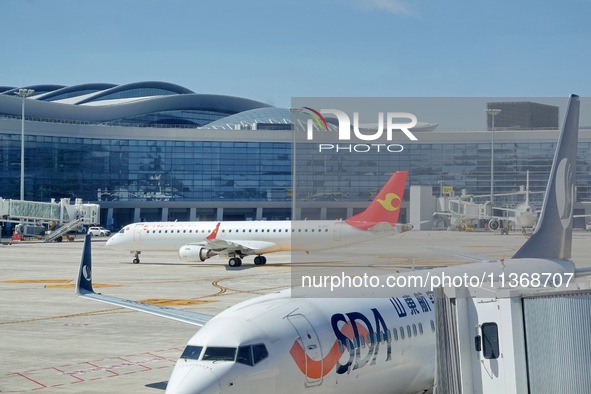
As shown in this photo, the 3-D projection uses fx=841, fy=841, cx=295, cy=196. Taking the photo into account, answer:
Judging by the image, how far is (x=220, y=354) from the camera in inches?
647

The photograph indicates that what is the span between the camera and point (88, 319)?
41781 millimetres

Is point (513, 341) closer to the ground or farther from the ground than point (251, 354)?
farther from the ground

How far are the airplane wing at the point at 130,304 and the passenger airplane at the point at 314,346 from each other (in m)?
0.09

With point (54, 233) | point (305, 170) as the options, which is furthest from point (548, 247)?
point (54, 233)

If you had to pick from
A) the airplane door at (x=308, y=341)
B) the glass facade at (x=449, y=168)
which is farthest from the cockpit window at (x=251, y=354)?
the glass facade at (x=449, y=168)

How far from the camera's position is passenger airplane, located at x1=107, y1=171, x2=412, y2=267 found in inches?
2598

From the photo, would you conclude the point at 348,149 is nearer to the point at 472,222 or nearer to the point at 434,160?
the point at 434,160

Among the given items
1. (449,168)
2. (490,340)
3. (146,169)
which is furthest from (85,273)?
(146,169)

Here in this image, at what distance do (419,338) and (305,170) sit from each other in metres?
69.3

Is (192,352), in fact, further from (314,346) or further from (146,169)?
(146,169)

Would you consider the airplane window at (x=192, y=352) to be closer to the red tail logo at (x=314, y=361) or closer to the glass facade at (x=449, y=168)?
the red tail logo at (x=314, y=361)

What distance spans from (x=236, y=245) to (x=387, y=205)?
573 inches

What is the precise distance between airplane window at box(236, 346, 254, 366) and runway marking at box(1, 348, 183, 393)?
457 inches

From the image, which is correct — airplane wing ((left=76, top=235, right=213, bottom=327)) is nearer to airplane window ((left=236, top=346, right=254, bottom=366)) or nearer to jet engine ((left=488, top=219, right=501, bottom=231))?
airplane window ((left=236, top=346, right=254, bottom=366))
